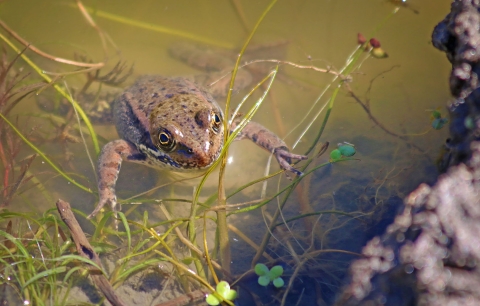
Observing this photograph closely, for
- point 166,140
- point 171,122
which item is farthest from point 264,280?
point 171,122

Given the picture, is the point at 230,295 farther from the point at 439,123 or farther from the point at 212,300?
the point at 439,123

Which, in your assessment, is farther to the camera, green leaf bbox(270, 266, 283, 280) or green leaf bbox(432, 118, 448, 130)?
green leaf bbox(432, 118, 448, 130)

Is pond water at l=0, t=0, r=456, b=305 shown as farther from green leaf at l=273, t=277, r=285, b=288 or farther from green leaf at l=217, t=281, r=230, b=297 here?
green leaf at l=217, t=281, r=230, b=297

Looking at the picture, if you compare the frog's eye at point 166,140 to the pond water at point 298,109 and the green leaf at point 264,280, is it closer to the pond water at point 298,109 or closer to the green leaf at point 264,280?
the pond water at point 298,109

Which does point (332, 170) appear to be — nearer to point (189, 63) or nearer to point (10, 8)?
point (189, 63)

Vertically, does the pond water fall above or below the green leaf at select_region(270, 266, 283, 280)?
above

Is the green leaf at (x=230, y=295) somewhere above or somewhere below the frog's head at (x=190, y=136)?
below

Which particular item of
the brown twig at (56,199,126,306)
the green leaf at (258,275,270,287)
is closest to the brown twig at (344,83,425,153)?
the green leaf at (258,275,270,287)

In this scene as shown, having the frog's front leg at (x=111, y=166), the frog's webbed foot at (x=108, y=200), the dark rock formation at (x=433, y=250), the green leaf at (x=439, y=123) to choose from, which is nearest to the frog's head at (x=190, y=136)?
the frog's front leg at (x=111, y=166)
